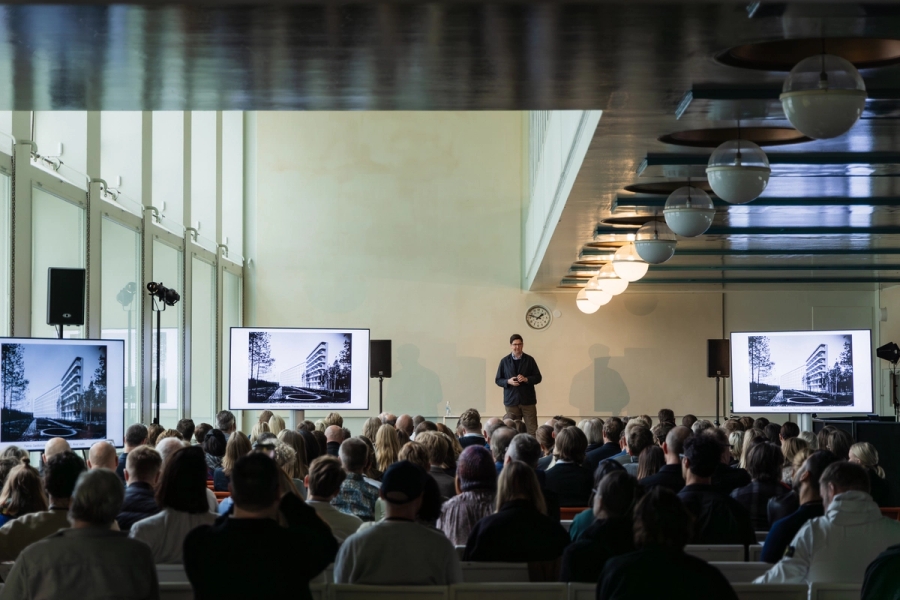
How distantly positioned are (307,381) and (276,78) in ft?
22.3

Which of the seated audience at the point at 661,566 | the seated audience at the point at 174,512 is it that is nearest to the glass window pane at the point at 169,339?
the seated audience at the point at 174,512

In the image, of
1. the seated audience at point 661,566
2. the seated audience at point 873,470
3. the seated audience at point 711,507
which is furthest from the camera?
the seated audience at point 873,470

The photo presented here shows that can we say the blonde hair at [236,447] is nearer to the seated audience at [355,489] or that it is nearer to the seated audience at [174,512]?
the seated audience at [355,489]

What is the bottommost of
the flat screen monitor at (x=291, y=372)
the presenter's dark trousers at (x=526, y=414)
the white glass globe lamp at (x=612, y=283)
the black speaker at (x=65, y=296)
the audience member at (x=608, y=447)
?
the presenter's dark trousers at (x=526, y=414)

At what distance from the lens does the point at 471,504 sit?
512 cm

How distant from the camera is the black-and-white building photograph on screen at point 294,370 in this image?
1230 centimetres

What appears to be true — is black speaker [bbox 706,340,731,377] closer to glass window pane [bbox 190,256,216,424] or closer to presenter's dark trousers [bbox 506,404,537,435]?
presenter's dark trousers [bbox 506,404,537,435]

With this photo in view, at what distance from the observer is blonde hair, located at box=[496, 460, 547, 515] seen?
441 centimetres

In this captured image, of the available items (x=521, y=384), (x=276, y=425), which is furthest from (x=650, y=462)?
(x=521, y=384)

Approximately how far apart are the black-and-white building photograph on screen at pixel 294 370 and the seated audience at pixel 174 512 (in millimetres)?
8009

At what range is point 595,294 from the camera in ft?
47.6

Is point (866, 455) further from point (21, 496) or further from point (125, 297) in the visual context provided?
point (125, 297)

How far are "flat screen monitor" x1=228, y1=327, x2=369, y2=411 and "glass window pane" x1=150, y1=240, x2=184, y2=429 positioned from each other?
1.41m

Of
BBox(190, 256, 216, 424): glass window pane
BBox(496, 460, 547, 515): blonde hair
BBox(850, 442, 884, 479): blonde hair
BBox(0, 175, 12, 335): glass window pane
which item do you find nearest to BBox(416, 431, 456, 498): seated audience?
BBox(496, 460, 547, 515): blonde hair
